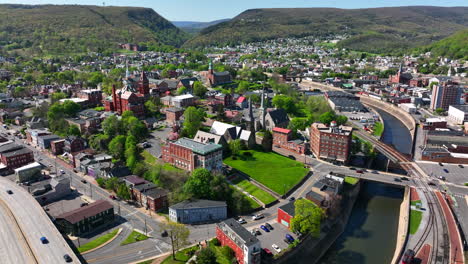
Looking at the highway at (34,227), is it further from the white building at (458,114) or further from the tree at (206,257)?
the white building at (458,114)

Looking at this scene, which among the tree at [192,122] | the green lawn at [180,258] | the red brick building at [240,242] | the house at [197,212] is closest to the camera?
the red brick building at [240,242]

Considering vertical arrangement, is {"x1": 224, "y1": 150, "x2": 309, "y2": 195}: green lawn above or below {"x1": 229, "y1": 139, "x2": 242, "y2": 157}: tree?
below

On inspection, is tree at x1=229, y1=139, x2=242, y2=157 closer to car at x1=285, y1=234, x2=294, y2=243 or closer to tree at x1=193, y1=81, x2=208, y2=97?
car at x1=285, y1=234, x2=294, y2=243

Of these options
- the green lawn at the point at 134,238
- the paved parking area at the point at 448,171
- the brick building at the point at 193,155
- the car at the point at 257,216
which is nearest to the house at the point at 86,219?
the green lawn at the point at 134,238

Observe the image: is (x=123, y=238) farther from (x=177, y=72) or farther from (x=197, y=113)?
(x=177, y=72)

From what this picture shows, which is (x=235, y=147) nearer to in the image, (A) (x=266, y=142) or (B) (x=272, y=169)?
(A) (x=266, y=142)

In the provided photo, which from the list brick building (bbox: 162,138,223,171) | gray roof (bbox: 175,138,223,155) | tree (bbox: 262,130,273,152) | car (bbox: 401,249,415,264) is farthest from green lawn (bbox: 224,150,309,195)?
car (bbox: 401,249,415,264)

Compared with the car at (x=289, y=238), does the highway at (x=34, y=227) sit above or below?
above
